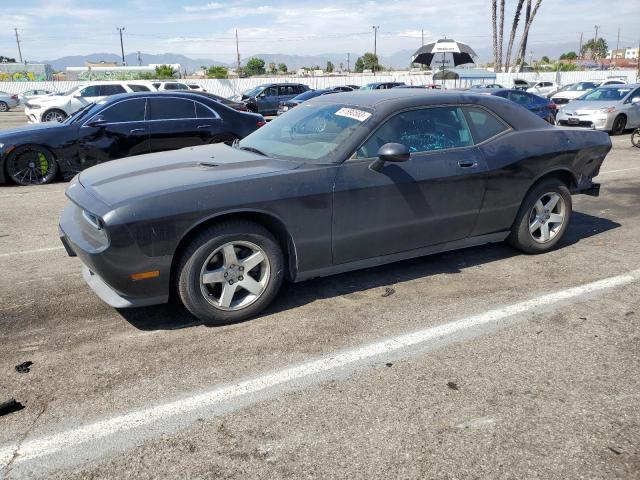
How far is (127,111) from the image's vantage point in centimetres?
916

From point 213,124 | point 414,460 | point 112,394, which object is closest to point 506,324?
point 414,460

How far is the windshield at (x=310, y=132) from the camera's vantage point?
416cm

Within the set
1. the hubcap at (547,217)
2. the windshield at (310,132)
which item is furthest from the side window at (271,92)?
the hubcap at (547,217)

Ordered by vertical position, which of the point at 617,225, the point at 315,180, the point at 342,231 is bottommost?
the point at 617,225

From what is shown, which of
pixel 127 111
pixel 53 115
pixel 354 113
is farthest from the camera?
pixel 53 115

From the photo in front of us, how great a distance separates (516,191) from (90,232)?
352 cm

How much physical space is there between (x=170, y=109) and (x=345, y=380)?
24.8ft

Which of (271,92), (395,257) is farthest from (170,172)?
(271,92)

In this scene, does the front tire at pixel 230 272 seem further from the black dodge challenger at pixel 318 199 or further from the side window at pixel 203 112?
the side window at pixel 203 112

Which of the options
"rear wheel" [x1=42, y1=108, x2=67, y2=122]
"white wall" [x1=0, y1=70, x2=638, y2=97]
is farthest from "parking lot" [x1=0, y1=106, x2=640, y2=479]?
"white wall" [x1=0, y1=70, x2=638, y2=97]

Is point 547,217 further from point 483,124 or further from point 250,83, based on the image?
point 250,83

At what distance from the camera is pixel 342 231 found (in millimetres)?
4008

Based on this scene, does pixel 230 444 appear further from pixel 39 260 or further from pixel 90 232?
pixel 39 260

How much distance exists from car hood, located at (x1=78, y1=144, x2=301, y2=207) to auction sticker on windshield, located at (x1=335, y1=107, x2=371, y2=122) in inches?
26.1
